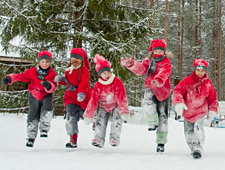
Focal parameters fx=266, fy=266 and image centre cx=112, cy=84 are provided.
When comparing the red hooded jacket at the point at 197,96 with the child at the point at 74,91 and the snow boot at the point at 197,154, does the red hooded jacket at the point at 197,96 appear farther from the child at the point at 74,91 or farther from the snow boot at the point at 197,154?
the child at the point at 74,91

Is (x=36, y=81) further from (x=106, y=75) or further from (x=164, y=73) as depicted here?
(x=164, y=73)

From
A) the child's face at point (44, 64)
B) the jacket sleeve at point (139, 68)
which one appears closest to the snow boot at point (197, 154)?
the jacket sleeve at point (139, 68)

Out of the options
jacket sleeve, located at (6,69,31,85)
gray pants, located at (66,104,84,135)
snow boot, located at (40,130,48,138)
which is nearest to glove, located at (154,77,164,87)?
gray pants, located at (66,104,84,135)

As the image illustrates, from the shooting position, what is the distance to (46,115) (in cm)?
471

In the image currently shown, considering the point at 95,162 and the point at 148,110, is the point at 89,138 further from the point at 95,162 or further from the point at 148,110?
the point at 95,162

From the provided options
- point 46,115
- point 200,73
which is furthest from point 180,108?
point 46,115

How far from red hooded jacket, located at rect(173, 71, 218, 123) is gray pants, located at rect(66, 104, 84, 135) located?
5.90 ft

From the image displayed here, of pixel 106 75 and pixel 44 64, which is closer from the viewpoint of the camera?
pixel 106 75

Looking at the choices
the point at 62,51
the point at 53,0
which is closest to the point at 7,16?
the point at 53,0

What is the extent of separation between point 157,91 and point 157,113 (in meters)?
0.38

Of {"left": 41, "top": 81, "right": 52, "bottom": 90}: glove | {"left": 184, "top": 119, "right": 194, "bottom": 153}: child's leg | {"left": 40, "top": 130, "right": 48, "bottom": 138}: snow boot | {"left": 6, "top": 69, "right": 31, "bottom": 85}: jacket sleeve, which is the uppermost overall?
{"left": 6, "top": 69, "right": 31, "bottom": 85}: jacket sleeve

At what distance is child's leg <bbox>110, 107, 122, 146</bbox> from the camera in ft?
14.5

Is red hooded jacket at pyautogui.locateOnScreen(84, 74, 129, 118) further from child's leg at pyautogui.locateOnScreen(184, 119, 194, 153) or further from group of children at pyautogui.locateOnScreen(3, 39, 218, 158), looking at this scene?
child's leg at pyautogui.locateOnScreen(184, 119, 194, 153)

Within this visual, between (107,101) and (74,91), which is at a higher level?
(74,91)
